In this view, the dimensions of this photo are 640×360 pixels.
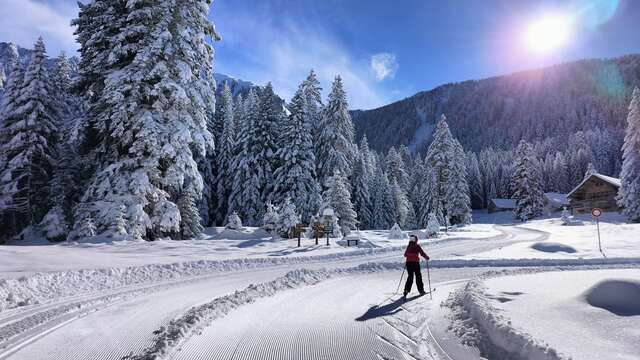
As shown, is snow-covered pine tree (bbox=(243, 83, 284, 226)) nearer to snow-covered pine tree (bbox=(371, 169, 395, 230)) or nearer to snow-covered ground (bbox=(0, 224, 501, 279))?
snow-covered ground (bbox=(0, 224, 501, 279))

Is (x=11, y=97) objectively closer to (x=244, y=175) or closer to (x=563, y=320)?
(x=244, y=175)

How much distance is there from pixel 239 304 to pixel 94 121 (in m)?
16.9

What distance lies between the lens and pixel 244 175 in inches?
1719

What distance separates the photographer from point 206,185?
4453 cm

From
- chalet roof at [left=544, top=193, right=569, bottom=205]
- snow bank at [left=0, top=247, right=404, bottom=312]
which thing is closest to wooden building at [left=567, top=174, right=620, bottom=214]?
chalet roof at [left=544, top=193, right=569, bottom=205]

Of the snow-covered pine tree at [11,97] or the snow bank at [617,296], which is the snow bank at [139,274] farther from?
the snow-covered pine tree at [11,97]

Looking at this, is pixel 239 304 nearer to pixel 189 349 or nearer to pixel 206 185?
pixel 189 349

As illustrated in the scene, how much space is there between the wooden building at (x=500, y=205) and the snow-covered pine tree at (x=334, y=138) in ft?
224

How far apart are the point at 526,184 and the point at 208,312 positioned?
70630 millimetres

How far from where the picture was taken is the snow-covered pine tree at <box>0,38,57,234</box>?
2651 centimetres

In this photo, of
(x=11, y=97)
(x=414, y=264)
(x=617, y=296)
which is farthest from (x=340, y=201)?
(x=617, y=296)

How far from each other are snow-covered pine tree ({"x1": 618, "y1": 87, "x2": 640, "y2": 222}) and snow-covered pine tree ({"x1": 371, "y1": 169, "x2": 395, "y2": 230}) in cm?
2739

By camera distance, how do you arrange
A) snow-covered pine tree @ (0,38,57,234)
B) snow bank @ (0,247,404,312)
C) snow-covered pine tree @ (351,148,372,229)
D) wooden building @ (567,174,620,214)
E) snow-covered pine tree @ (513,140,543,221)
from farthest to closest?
snow-covered pine tree @ (513,140,543,221)
wooden building @ (567,174,620,214)
snow-covered pine tree @ (351,148,372,229)
snow-covered pine tree @ (0,38,57,234)
snow bank @ (0,247,404,312)

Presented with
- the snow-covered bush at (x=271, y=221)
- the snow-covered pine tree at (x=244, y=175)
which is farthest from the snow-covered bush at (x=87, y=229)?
the snow-covered pine tree at (x=244, y=175)
